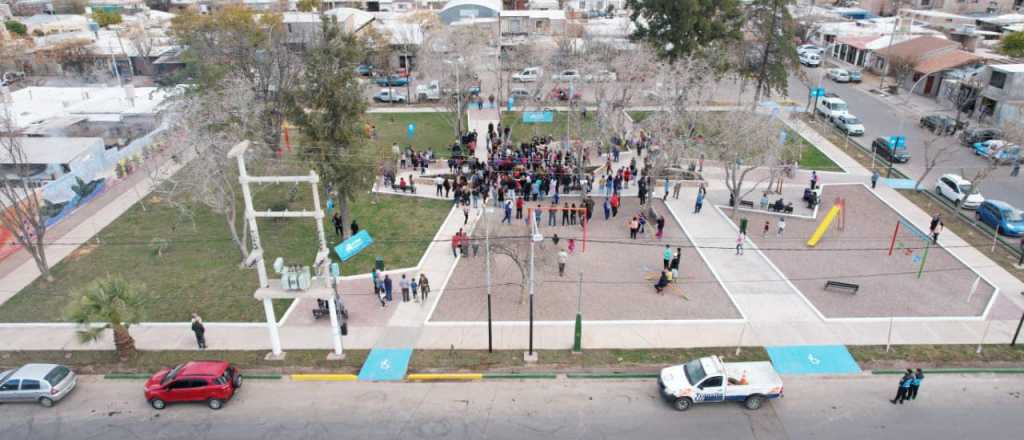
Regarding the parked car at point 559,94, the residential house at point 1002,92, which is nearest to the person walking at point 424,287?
the parked car at point 559,94

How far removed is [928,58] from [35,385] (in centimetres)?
5958

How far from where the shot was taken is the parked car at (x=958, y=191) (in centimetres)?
3089

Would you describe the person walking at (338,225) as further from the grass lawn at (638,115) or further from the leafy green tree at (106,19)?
the leafy green tree at (106,19)

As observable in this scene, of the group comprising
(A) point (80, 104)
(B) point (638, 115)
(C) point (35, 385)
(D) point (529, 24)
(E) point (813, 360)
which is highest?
(D) point (529, 24)

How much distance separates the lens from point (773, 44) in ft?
135

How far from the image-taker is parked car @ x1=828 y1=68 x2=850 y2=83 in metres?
56.1

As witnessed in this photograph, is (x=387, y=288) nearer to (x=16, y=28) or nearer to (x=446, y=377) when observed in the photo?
(x=446, y=377)

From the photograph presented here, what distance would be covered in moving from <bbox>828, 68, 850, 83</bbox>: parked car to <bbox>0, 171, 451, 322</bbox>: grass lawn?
42150mm

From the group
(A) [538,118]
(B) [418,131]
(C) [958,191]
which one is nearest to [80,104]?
(B) [418,131]

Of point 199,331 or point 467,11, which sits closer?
point 199,331

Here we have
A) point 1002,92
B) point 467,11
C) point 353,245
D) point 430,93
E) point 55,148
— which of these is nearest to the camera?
point 353,245

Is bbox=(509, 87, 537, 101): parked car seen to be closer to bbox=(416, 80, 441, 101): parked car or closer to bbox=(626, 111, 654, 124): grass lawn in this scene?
bbox=(416, 80, 441, 101): parked car

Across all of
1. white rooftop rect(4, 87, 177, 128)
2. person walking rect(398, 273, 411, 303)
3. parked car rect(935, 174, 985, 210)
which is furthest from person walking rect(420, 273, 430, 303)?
white rooftop rect(4, 87, 177, 128)

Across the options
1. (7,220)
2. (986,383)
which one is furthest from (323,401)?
(986,383)
